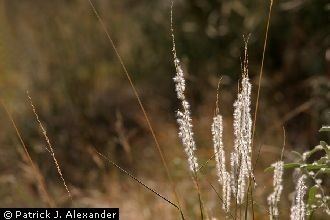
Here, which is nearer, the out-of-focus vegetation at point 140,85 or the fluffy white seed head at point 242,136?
the fluffy white seed head at point 242,136

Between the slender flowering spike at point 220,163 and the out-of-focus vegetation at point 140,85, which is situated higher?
the out-of-focus vegetation at point 140,85

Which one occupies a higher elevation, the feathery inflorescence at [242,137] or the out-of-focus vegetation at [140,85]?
the out-of-focus vegetation at [140,85]

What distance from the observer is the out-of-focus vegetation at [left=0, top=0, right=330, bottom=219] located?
14.1 feet

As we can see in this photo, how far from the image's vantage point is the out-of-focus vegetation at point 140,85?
4297 mm

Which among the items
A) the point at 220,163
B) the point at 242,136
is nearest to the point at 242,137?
the point at 242,136

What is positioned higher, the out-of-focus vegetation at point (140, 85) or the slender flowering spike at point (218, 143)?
the out-of-focus vegetation at point (140, 85)

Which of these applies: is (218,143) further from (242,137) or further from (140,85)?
(140,85)

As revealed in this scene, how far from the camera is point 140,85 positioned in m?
5.56

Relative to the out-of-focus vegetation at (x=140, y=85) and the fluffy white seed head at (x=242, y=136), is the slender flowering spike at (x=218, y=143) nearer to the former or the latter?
the fluffy white seed head at (x=242, y=136)

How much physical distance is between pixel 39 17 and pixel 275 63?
2642mm

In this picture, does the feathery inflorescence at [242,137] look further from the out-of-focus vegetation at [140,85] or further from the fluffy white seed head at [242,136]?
the out-of-focus vegetation at [140,85]

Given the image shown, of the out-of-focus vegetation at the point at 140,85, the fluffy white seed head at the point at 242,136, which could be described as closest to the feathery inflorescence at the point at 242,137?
the fluffy white seed head at the point at 242,136

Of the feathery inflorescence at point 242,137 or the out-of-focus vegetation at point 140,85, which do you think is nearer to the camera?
the feathery inflorescence at point 242,137

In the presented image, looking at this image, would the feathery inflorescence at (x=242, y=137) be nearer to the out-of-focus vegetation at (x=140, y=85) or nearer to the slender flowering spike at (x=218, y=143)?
the slender flowering spike at (x=218, y=143)
